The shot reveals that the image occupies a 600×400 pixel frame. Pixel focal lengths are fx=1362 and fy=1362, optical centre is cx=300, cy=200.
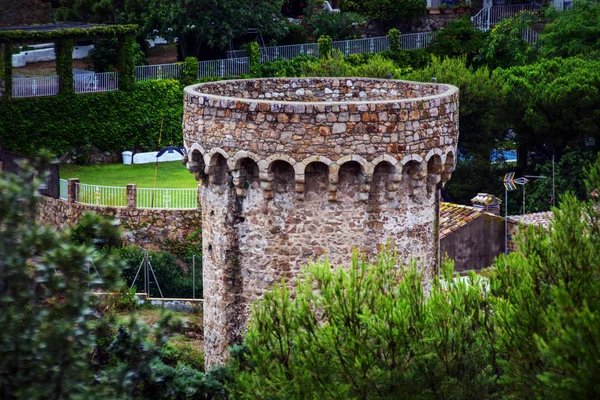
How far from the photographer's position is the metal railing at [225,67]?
5862 cm

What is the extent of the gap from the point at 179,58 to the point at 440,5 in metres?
15.2

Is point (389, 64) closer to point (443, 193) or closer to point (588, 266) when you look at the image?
point (443, 193)

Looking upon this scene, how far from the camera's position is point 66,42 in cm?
5353

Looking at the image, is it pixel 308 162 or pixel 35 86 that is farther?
pixel 35 86

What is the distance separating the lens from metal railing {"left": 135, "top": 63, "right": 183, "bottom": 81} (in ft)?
189

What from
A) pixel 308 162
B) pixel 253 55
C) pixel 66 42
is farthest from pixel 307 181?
pixel 253 55

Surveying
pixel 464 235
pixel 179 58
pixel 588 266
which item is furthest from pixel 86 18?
pixel 588 266

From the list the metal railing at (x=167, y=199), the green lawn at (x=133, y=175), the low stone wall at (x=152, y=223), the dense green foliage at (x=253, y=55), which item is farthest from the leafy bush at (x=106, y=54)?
the low stone wall at (x=152, y=223)

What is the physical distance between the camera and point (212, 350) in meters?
24.1

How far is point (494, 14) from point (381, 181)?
157 feet

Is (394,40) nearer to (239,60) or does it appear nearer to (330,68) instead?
(239,60)

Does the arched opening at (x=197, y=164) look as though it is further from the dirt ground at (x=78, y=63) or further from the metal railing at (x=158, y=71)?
the dirt ground at (x=78, y=63)

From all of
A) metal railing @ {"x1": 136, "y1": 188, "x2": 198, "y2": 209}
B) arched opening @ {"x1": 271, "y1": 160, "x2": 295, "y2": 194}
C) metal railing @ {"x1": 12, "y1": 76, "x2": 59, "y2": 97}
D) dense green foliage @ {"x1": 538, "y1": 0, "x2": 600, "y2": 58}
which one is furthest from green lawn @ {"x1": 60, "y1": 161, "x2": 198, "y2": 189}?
arched opening @ {"x1": 271, "y1": 160, "x2": 295, "y2": 194}

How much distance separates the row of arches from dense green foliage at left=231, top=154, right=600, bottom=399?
135cm
